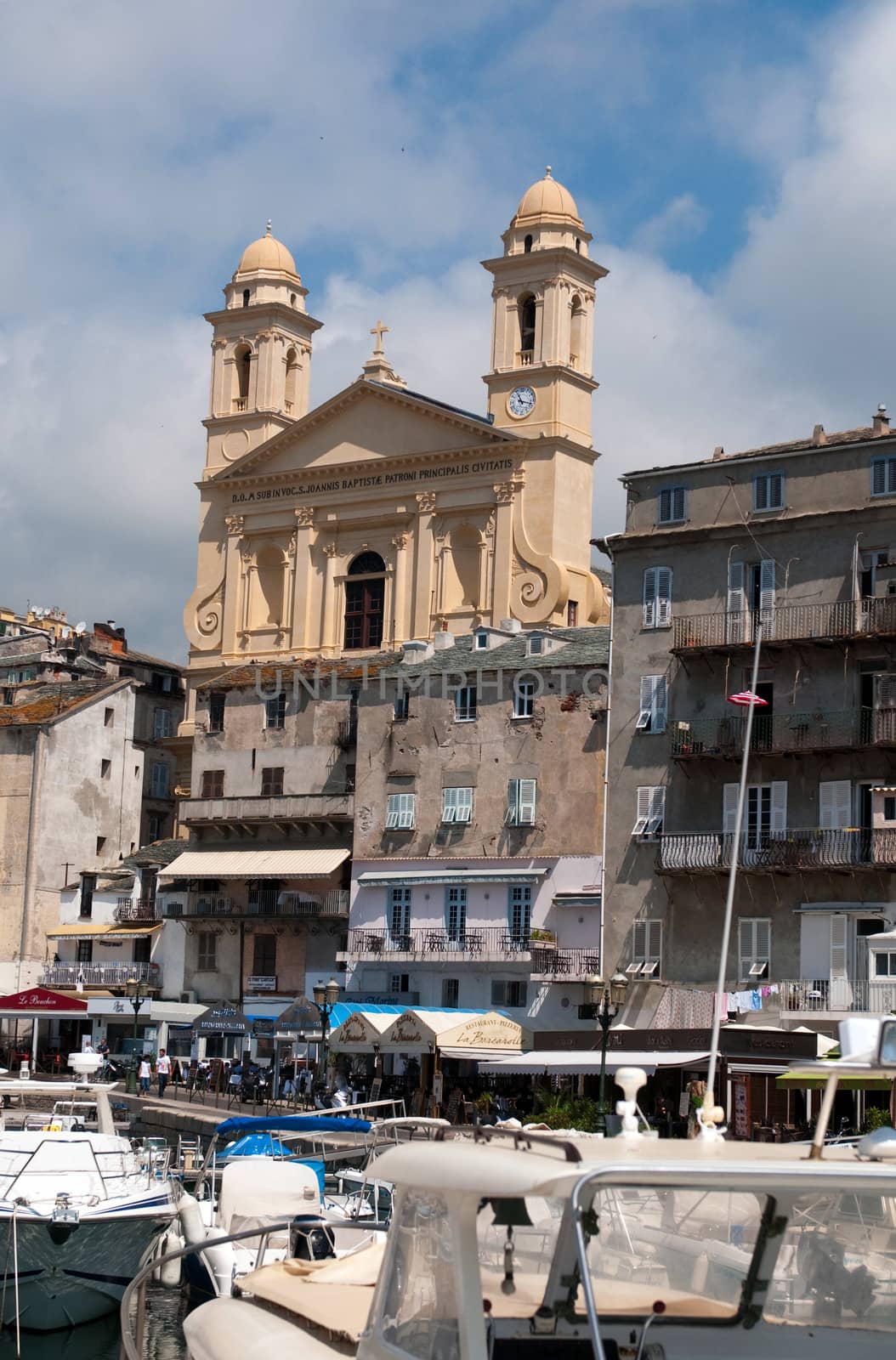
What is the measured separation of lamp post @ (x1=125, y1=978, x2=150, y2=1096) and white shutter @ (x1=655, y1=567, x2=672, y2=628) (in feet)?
56.3

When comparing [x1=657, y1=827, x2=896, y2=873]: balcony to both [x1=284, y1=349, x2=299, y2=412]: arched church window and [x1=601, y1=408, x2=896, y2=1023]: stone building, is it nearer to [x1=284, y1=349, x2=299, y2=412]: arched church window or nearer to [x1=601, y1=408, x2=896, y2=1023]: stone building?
[x1=601, y1=408, x2=896, y2=1023]: stone building

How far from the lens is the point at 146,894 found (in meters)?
73.8

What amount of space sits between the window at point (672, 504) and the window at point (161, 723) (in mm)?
42187

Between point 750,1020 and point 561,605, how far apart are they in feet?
114

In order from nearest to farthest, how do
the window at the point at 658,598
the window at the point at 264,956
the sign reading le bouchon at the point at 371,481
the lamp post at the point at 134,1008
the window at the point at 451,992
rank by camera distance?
the window at the point at 658,598, the lamp post at the point at 134,1008, the window at the point at 451,992, the window at the point at 264,956, the sign reading le bouchon at the point at 371,481

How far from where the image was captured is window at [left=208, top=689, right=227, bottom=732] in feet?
230

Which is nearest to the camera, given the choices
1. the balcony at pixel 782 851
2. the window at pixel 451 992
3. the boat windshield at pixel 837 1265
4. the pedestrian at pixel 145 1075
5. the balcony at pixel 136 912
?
the boat windshield at pixel 837 1265

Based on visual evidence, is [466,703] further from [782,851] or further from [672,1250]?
[672,1250]

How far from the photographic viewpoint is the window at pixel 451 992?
57.3 meters

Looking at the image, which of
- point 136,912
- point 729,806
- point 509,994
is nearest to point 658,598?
point 729,806

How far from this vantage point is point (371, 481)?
82688 millimetres

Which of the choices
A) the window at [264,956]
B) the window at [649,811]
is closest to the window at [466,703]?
the window at [649,811]

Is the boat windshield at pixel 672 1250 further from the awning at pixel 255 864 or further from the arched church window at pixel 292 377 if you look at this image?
the arched church window at pixel 292 377

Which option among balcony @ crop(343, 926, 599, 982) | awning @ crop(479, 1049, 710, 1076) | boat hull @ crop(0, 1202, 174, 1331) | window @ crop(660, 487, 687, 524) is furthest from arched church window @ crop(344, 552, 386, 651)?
boat hull @ crop(0, 1202, 174, 1331)
